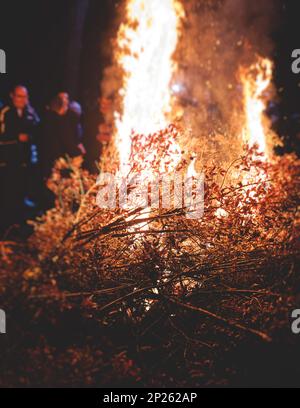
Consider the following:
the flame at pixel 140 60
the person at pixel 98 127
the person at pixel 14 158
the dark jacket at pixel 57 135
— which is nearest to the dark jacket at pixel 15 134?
the person at pixel 14 158

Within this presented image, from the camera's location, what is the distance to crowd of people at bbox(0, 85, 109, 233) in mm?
9070

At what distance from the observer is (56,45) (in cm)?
1359

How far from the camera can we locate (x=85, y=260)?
8492 mm

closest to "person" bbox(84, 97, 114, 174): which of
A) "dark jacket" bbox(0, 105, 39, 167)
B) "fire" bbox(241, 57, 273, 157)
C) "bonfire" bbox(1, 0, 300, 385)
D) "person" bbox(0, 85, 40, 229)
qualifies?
"dark jacket" bbox(0, 105, 39, 167)

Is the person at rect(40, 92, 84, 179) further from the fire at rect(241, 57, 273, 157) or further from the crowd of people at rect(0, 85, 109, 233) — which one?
the fire at rect(241, 57, 273, 157)

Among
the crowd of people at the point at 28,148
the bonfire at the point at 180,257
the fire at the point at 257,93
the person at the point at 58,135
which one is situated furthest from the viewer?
the fire at the point at 257,93

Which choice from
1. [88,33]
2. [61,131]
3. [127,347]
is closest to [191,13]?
[88,33]

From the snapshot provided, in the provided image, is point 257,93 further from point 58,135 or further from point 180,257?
point 180,257

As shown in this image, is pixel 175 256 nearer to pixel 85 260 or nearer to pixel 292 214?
pixel 85 260

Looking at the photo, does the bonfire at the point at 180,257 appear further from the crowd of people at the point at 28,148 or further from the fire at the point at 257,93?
the fire at the point at 257,93

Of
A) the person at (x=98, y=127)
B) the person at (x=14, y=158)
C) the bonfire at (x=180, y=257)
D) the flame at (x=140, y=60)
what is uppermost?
the flame at (x=140, y=60)

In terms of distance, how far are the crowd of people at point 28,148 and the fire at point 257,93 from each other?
13.0 metres

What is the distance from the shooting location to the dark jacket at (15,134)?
8.91m
